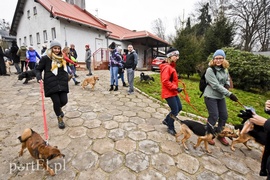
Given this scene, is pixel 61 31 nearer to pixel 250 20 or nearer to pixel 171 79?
pixel 171 79

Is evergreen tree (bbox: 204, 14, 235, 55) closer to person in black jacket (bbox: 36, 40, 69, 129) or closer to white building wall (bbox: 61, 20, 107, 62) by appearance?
white building wall (bbox: 61, 20, 107, 62)

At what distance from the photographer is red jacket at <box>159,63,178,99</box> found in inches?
118

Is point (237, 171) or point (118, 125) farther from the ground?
point (118, 125)

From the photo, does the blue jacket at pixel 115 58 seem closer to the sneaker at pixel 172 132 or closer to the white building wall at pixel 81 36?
the sneaker at pixel 172 132

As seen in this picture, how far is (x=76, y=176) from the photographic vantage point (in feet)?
7.10

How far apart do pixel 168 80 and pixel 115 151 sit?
5.61 ft

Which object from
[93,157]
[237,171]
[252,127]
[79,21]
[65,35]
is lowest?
[237,171]

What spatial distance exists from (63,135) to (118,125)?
1.23 m

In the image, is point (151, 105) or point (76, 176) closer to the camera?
point (76, 176)

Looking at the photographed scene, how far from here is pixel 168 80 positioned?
3021 mm

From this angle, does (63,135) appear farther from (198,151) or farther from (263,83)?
(263,83)

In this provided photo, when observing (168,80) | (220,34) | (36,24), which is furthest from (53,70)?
(36,24)

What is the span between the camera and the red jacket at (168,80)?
2987mm

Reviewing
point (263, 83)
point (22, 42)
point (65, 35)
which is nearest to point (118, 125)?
point (263, 83)
